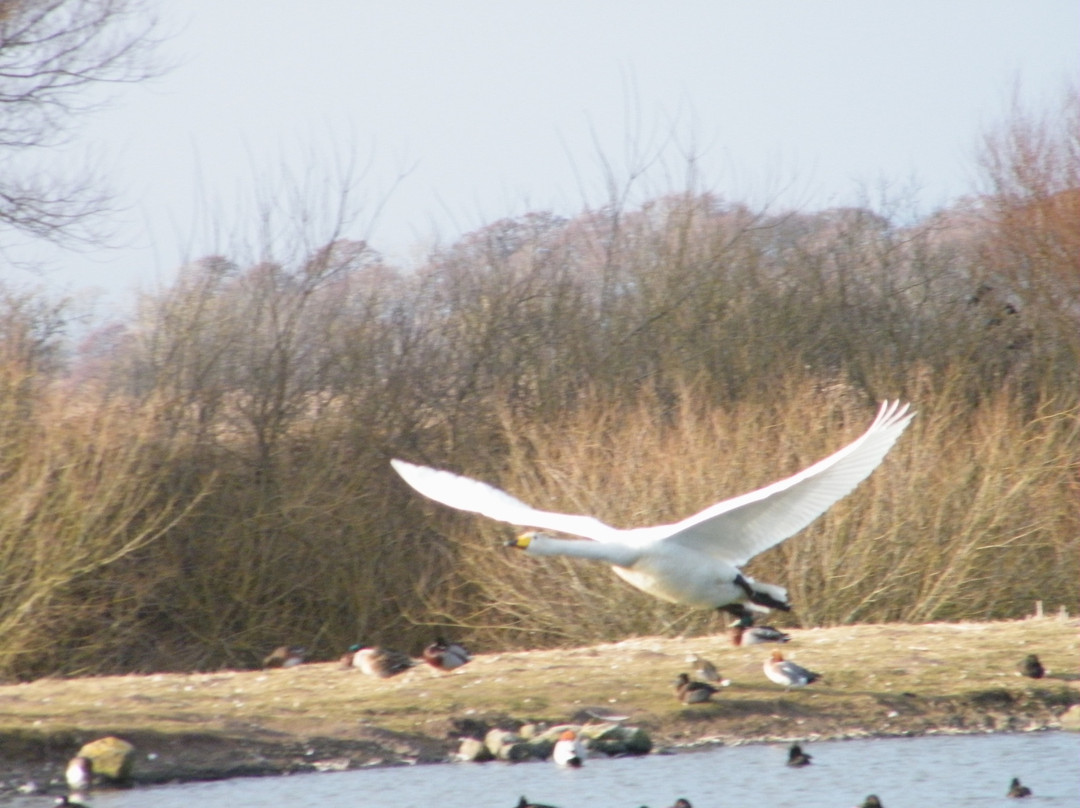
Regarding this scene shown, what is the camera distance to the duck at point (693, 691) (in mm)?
9641

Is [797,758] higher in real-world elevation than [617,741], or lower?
lower

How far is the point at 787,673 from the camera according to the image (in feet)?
32.4

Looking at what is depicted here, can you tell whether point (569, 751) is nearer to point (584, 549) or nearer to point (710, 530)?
point (584, 549)

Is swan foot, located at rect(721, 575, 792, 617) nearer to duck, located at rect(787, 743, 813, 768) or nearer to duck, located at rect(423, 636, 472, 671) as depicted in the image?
duck, located at rect(787, 743, 813, 768)

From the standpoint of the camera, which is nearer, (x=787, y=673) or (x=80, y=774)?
(x=80, y=774)

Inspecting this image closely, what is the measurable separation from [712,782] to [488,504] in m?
2.30

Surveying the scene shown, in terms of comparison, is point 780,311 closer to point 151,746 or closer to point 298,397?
point 298,397

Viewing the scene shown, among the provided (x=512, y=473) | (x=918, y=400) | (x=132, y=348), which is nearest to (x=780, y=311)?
(x=918, y=400)

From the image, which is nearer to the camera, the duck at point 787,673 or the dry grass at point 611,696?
the dry grass at point 611,696

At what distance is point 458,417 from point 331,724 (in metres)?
9.94

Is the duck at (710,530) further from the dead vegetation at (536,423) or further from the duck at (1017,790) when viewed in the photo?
the dead vegetation at (536,423)

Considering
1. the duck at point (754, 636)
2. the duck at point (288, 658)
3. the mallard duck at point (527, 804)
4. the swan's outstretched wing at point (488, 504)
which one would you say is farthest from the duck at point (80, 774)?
the duck at point (754, 636)

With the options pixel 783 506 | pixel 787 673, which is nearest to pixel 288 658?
pixel 787 673

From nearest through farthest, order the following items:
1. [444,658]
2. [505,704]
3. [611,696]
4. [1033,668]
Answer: [505,704] < [611,696] < [1033,668] < [444,658]
